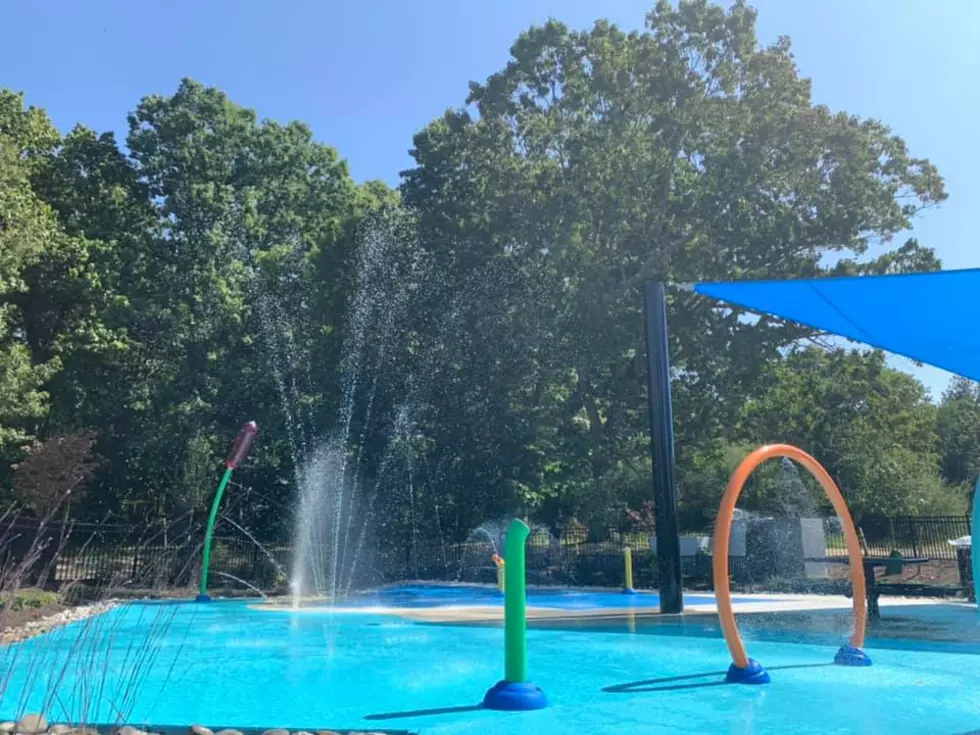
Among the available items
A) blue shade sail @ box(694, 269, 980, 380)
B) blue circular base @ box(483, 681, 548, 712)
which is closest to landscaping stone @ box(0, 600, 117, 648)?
blue circular base @ box(483, 681, 548, 712)

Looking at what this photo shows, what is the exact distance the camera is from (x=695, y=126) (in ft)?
77.9

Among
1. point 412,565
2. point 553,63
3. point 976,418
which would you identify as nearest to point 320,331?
point 412,565

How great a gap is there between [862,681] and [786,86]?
67.4ft

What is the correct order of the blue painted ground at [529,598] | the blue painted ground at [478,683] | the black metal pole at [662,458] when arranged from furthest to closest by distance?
1. the blue painted ground at [529,598]
2. the black metal pole at [662,458]
3. the blue painted ground at [478,683]

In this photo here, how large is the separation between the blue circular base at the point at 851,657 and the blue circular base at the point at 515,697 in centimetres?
318

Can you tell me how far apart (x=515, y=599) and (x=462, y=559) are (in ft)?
53.2

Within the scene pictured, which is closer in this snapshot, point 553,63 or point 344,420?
point 344,420

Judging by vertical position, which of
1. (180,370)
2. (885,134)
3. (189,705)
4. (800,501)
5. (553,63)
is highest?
(553,63)

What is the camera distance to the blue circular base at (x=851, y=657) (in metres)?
7.48

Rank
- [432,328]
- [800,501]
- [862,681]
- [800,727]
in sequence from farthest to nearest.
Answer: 1. [800,501]
2. [432,328]
3. [862,681]
4. [800,727]

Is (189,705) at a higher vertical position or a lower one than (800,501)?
lower

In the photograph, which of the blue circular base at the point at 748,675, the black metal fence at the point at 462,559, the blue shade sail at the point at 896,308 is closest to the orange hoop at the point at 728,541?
the blue circular base at the point at 748,675

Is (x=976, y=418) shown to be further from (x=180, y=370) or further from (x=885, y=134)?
(x=180, y=370)

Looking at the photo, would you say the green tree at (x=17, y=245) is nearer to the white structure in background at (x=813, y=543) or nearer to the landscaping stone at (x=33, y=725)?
the landscaping stone at (x=33, y=725)
